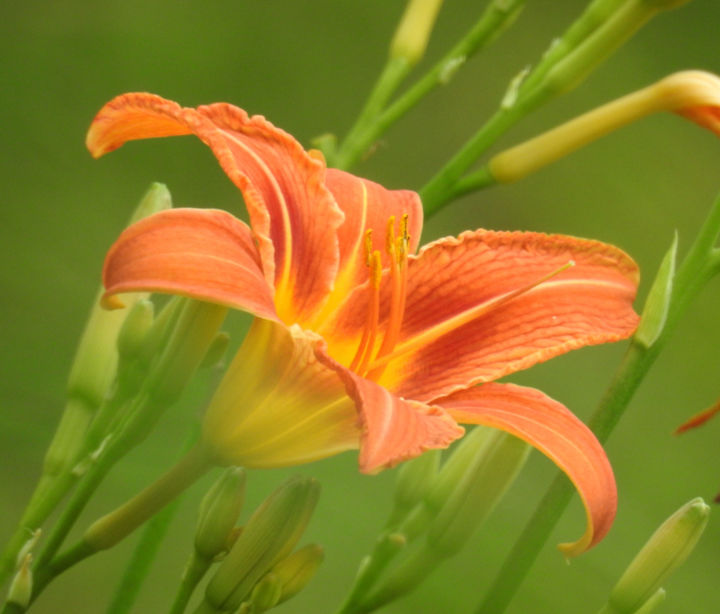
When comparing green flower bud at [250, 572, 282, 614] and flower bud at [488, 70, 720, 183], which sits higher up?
flower bud at [488, 70, 720, 183]

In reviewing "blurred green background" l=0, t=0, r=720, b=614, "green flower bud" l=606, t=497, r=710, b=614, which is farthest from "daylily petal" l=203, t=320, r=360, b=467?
"blurred green background" l=0, t=0, r=720, b=614

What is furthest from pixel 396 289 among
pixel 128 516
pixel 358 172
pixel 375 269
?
pixel 358 172

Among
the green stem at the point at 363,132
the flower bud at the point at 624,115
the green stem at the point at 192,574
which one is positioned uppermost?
the flower bud at the point at 624,115

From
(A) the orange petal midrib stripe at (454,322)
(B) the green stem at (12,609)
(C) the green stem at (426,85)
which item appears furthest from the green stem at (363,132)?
(B) the green stem at (12,609)

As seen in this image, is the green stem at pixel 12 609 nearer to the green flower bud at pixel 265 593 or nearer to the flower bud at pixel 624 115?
the green flower bud at pixel 265 593

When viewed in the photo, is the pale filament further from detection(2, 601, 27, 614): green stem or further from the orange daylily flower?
detection(2, 601, 27, 614): green stem

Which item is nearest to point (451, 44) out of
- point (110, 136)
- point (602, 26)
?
point (602, 26)

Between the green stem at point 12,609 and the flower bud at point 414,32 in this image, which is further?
the flower bud at point 414,32
